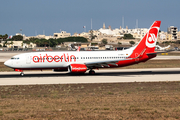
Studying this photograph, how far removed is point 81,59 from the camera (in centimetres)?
4106

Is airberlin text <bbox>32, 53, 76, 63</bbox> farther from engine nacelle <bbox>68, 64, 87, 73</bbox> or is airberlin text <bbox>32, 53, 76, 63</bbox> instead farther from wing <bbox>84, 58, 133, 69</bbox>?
wing <bbox>84, 58, 133, 69</bbox>

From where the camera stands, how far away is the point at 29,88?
27.9m

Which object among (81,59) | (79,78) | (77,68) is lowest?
(79,78)

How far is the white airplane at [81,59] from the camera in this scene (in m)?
Result: 39.2

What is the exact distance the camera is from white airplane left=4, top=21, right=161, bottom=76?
39188 millimetres

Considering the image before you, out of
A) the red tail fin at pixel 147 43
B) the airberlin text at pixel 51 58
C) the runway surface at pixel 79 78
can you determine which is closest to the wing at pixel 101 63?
the runway surface at pixel 79 78

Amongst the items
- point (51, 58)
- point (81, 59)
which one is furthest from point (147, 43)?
point (51, 58)

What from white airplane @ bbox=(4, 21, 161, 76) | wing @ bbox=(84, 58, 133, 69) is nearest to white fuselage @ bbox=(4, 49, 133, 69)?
white airplane @ bbox=(4, 21, 161, 76)

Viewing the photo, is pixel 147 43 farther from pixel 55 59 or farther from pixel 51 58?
pixel 51 58

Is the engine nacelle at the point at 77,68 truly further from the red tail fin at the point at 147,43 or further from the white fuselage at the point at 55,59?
the red tail fin at the point at 147,43

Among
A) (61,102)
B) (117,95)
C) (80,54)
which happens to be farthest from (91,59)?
(61,102)

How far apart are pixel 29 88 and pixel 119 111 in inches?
525

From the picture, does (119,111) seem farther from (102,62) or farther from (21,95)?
(102,62)

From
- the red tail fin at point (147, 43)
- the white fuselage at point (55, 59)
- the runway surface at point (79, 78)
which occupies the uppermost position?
the red tail fin at point (147, 43)
